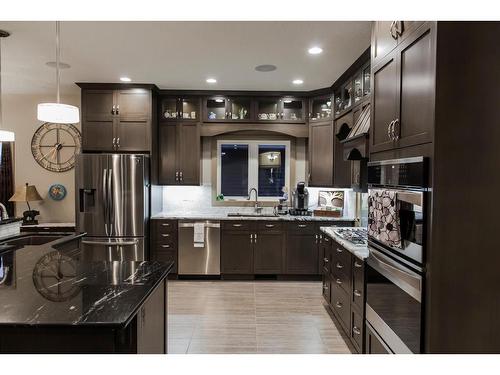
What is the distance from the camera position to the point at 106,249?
434 centimetres

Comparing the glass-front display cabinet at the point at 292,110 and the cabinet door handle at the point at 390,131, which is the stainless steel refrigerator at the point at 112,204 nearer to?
the glass-front display cabinet at the point at 292,110

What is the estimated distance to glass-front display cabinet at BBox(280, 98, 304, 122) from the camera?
194 inches

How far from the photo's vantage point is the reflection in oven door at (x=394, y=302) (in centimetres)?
164

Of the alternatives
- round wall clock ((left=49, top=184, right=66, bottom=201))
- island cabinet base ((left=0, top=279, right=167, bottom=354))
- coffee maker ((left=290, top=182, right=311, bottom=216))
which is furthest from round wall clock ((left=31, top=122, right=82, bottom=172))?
island cabinet base ((left=0, top=279, right=167, bottom=354))

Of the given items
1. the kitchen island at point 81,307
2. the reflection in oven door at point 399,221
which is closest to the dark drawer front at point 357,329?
the reflection in oven door at point 399,221

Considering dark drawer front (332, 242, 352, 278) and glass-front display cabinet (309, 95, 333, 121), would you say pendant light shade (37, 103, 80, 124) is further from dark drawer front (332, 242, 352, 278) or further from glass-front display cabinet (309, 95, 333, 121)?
glass-front display cabinet (309, 95, 333, 121)

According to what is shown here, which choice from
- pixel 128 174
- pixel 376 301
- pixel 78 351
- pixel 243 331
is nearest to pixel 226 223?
pixel 128 174

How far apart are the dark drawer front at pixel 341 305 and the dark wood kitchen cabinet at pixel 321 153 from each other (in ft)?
5.90

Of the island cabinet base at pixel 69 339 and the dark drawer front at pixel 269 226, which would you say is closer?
the island cabinet base at pixel 69 339

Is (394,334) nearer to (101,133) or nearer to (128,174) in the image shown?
(128,174)

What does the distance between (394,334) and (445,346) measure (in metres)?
0.38

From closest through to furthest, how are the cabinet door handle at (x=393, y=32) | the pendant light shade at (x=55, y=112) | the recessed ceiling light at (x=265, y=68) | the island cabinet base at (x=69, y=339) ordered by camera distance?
the island cabinet base at (x=69, y=339), the cabinet door handle at (x=393, y=32), the pendant light shade at (x=55, y=112), the recessed ceiling light at (x=265, y=68)

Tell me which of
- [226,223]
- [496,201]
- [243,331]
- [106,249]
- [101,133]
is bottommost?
[243,331]

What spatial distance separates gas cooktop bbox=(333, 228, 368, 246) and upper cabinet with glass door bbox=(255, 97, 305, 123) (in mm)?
2045
